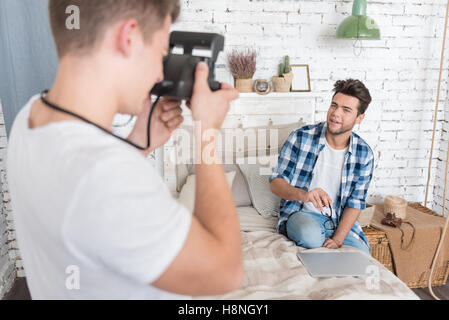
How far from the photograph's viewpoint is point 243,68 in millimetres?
2338

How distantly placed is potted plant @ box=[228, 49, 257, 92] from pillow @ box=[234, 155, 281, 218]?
1.60 feet

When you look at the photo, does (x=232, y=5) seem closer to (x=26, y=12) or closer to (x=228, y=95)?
(x=26, y=12)

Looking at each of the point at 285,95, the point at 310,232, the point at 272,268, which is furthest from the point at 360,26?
the point at 272,268

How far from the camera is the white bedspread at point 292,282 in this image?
48.4 inches


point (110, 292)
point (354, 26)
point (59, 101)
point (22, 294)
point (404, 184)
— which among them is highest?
point (354, 26)

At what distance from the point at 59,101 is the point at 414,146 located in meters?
2.77

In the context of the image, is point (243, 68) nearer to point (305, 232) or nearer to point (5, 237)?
point (305, 232)

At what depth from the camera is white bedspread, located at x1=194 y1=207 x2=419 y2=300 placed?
123 cm

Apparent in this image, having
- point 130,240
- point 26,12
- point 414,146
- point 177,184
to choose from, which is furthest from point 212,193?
point 414,146

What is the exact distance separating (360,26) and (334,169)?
0.89 m

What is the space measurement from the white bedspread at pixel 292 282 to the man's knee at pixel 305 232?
43mm

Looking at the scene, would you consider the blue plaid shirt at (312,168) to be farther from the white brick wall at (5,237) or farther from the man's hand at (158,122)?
the white brick wall at (5,237)

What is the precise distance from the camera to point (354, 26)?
2186 mm

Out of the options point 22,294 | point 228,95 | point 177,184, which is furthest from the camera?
point 177,184
